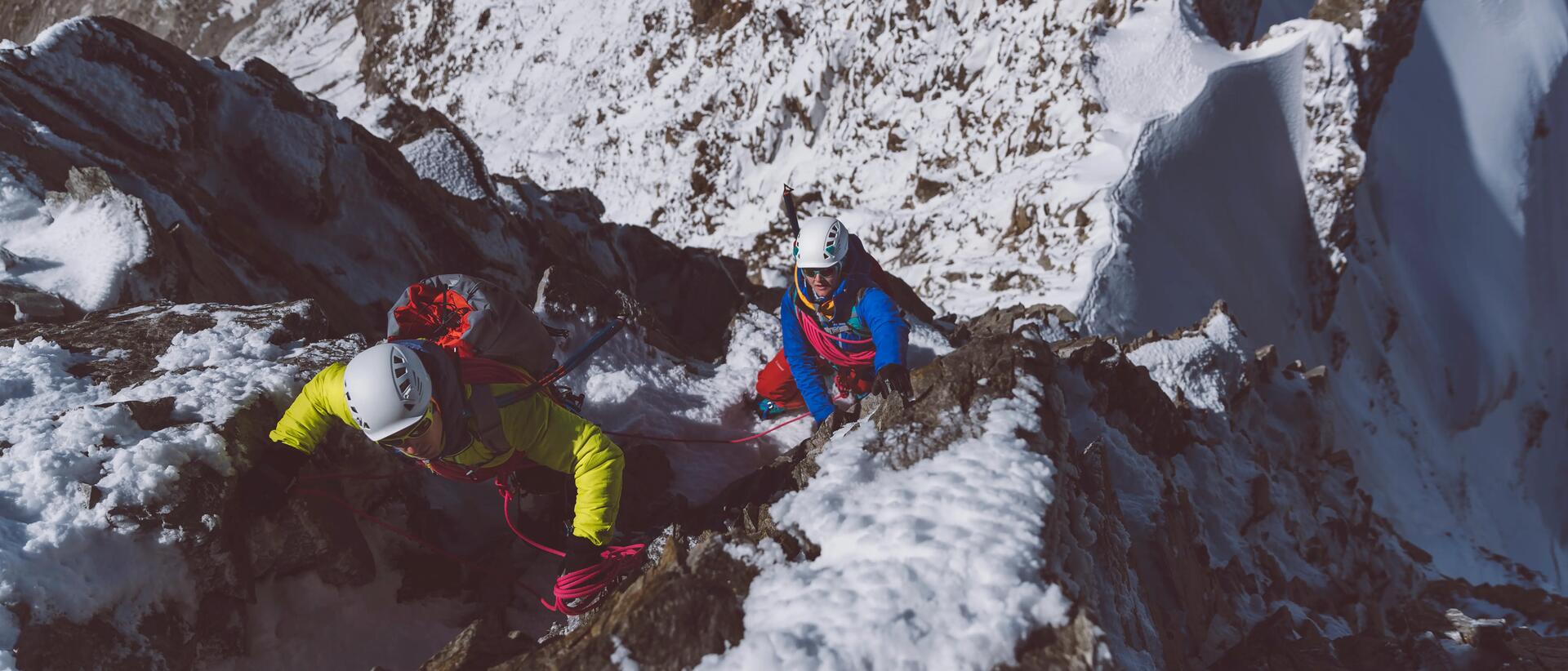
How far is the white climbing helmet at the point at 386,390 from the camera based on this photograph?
3.71 m

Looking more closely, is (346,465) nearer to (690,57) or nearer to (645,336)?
(645,336)

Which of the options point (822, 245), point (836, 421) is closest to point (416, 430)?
point (836, 421)

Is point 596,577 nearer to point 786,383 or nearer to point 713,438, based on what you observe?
point 713,438

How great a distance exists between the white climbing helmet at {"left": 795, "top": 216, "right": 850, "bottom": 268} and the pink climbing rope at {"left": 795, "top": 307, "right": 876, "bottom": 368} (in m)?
0.58

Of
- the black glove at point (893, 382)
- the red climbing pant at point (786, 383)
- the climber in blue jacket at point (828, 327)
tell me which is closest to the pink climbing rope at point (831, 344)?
the climber in blue jacket at point (828, 327)

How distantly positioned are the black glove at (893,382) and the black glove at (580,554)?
5.82 ft

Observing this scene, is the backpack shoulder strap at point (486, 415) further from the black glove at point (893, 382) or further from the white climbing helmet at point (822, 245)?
the white climbing helmet at point (822, 245)

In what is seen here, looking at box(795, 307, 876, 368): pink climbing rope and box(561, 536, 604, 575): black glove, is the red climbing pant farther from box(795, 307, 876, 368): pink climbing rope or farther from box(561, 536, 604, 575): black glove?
box(561, 536, 604, 575): black glove

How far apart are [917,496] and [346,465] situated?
337cm

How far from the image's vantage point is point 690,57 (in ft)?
81.4

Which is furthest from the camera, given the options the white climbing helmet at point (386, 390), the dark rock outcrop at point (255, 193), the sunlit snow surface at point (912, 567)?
the dark rock outcrop at point (255, 193)

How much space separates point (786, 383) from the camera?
6.65 metres

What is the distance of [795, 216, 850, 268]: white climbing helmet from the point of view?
5.62 m

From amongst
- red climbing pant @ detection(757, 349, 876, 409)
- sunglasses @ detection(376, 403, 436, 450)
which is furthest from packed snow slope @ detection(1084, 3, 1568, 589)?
sunglasses @ detection(376, 403, 436, 450)
